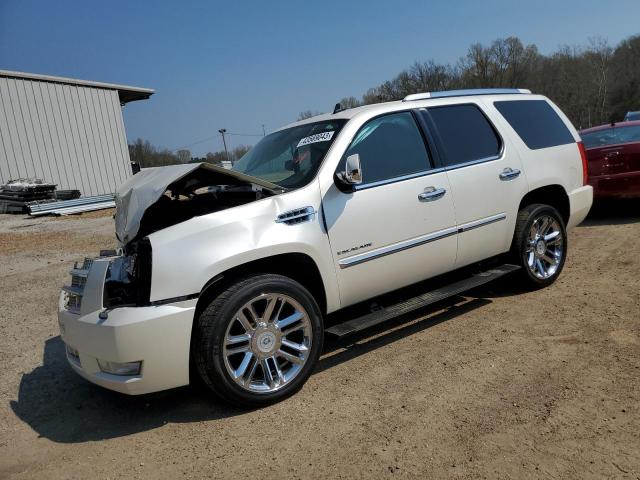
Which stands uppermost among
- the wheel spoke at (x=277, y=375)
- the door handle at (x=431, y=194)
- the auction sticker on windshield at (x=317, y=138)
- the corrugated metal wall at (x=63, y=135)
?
the corrugated metal wall at (x=63, y=135)

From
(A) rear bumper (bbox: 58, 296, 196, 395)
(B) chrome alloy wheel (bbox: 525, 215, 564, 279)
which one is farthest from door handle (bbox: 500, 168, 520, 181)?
(A) rear bumper (bbox: 58, 296, 196, 395)

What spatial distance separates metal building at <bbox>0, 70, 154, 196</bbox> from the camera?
1714 centimetres

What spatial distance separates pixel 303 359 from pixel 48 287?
4.64m

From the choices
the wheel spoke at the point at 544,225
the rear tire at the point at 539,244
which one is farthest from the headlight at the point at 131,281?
the wheel spoke at the point at 544,225

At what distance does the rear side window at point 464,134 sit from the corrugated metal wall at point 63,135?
17.6 metres

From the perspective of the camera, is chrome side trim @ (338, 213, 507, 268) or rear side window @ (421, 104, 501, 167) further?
rear side window @ (421, 104, 501, 167)

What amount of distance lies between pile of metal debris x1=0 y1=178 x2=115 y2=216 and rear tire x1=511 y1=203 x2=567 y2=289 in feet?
47.8

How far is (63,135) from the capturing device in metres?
18.6

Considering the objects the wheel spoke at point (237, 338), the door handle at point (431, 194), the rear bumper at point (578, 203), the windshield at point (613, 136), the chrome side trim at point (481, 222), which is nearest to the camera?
the wheel spoke at point (237, 338)

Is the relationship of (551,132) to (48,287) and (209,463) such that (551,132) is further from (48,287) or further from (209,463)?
(48,287)

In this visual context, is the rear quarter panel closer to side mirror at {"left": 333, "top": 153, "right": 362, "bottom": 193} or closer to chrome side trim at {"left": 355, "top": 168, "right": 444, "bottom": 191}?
chrome side trim at {"left": 355, "top": 168, "right": 444, "bottom": 191}

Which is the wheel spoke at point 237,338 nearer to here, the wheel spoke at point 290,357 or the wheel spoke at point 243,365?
the wheel spoke at point 243,365

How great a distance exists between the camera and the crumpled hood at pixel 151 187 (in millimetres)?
3152

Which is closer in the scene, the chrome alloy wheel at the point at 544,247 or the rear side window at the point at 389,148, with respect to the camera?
the rear side window at the point at 389,148
